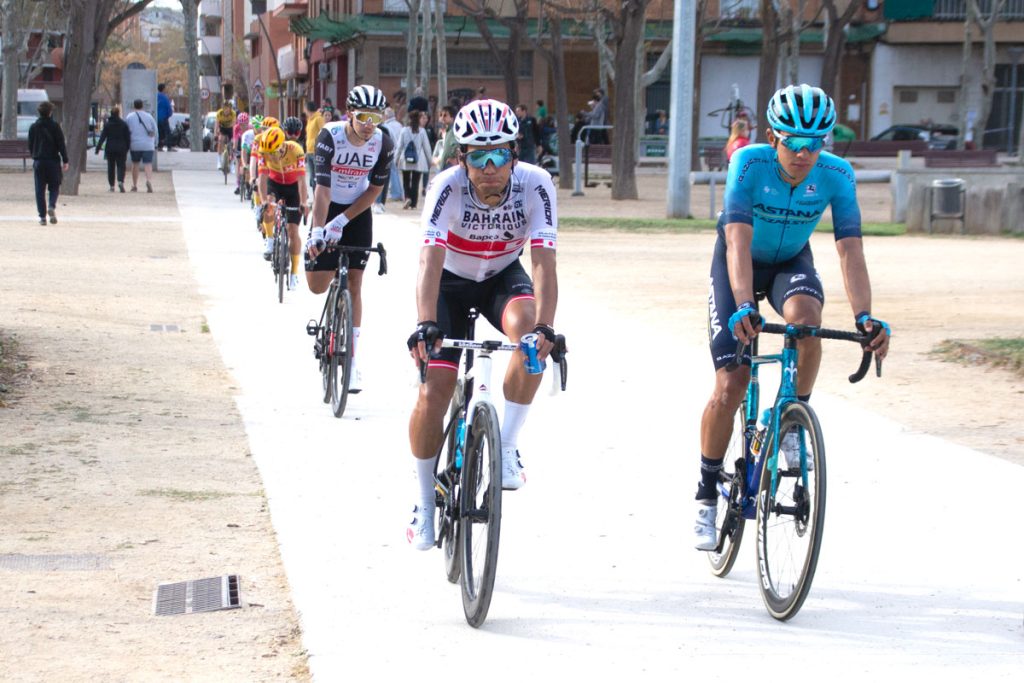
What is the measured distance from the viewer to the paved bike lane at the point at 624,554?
5.26 meters

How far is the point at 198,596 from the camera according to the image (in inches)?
233

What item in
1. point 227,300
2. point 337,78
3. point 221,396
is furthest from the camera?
point 337,78

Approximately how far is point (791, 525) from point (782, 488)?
31cm

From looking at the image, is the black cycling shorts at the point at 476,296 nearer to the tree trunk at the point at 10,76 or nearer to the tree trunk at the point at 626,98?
the tree trunk at the point at 626,98

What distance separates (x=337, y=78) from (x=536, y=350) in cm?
7005

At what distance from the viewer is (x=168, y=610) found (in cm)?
575

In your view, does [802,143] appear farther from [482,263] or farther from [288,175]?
[288,175]

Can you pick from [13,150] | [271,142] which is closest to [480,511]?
[271,142]

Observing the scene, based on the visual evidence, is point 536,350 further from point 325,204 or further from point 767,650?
point 325,204

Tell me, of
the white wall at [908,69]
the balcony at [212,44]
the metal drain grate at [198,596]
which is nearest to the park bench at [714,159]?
the white wall at [908,69]

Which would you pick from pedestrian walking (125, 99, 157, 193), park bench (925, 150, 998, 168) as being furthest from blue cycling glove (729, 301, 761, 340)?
park bench (925, 150, 998, 168)

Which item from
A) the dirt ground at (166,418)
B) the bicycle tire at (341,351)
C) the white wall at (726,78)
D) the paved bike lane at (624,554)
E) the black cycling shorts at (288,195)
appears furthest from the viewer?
the white wall at (726,78)

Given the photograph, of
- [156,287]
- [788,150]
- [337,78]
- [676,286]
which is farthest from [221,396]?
[337,78]

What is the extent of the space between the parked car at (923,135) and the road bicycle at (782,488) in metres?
51.8
